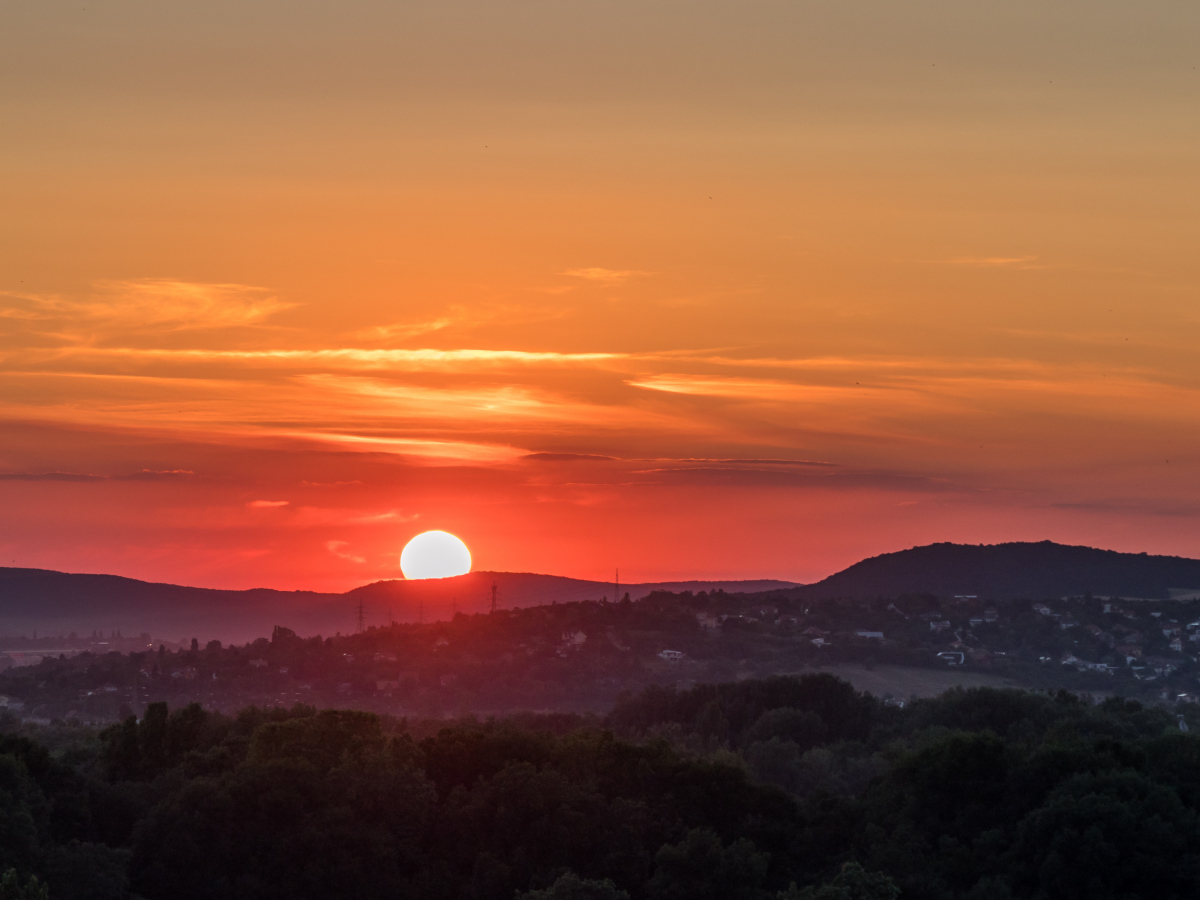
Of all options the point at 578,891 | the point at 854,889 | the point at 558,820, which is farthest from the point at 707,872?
the point at 854,889

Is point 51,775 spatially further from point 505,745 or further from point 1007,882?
point 1007,882

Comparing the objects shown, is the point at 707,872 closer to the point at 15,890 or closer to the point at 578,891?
the point at 578,891

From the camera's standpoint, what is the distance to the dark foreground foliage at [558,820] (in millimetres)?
45156

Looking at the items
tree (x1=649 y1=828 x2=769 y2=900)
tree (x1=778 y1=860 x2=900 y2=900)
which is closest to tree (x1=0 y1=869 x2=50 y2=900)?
tree (x1=778 y1=860 x2=900 y2=900)

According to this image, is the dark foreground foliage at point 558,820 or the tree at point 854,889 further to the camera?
the dark foreground foliage at point 558,820

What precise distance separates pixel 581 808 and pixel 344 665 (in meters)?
123

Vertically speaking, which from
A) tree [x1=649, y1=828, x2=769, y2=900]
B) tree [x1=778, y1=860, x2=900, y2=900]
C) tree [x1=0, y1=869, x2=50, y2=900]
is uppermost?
tree [x1=0, y1=869, x2=50, y2=900]

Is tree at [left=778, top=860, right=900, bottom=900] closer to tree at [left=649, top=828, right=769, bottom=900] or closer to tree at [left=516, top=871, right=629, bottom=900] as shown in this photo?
tree at [left=516, top=871, right=629, bottom=900]

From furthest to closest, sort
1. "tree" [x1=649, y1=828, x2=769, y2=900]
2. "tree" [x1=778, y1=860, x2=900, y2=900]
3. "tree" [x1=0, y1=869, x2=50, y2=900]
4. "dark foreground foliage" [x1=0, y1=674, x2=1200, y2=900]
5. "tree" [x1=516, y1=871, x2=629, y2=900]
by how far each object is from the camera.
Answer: "dark foreground foliage" [x1=0, y1=674, x2=1200, y2=900] < "tree" [x1=649, y1=828, x2=769, y2=900] < "tree" [x1=516, y1=871, x2=629, y2=900] < "tree" [x1=778, y1=860, x2=900, y2=900] < "tree" [x1=0, y1=869, x2=50, y2=900]

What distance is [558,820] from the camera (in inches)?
1944

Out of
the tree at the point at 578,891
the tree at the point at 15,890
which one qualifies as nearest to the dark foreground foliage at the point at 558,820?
the tree at the point at 578,891

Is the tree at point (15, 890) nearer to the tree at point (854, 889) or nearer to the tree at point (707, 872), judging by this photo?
the tree at point (854, 889)

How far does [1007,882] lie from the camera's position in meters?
46.1

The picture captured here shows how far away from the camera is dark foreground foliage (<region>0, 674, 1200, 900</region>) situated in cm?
4516
